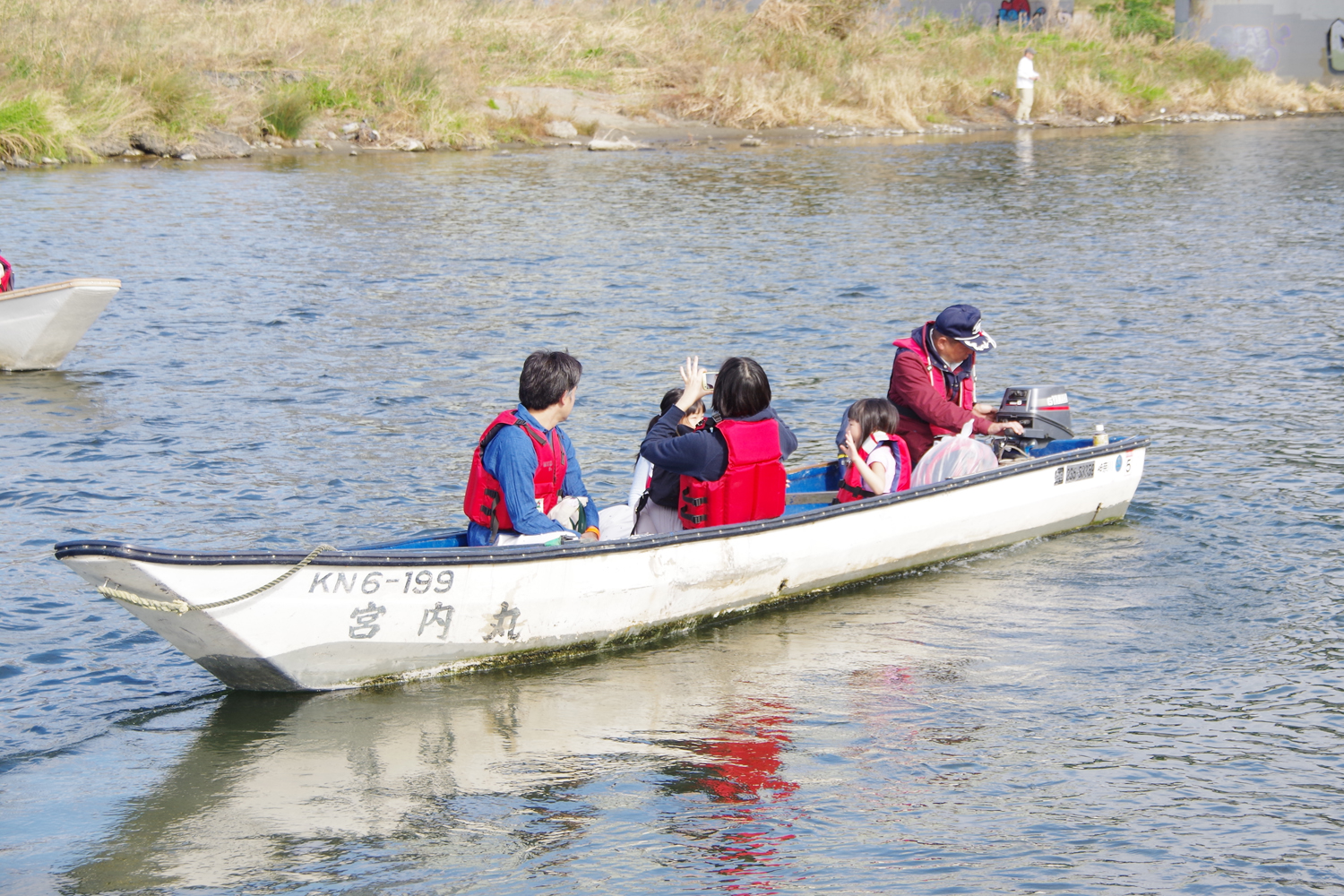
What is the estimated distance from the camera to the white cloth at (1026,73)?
36.0m

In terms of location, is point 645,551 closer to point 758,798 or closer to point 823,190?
point 758,798

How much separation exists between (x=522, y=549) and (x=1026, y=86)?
33.1 meters

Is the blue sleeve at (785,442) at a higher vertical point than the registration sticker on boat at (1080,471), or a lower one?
higher

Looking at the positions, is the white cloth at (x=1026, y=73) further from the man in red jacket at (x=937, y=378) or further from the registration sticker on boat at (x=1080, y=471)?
the man in red jacket at (x=937, y=378)

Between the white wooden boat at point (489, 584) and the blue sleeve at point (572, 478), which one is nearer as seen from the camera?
the white wooden boat at point (489, 584)

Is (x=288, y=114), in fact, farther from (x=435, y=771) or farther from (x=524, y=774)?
(x=524, y=774)

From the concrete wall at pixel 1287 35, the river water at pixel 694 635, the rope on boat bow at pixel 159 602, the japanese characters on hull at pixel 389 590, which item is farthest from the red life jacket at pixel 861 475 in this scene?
the concrete wall at pixel 1287 35

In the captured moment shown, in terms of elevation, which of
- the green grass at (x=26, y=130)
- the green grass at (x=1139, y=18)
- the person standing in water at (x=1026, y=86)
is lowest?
the green grass at (x=26, y=130)

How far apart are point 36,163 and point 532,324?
1606 centimetres

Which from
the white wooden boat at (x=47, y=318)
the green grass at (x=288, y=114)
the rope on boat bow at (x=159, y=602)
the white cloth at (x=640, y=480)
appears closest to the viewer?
the rope on boat bow at (x=159, y=602)

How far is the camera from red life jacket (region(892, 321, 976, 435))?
839 centimetres

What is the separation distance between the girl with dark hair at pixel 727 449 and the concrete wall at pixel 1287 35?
4104 cm

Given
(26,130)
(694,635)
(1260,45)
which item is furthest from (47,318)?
(1260,45)

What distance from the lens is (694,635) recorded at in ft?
24.0
